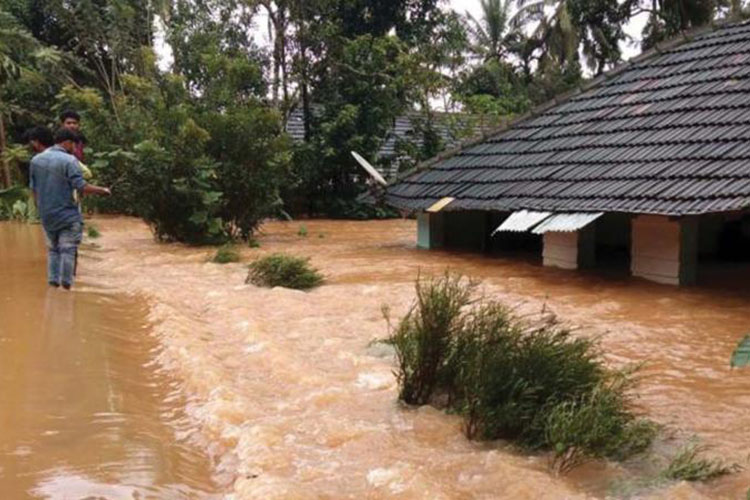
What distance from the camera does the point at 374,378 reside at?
456cm

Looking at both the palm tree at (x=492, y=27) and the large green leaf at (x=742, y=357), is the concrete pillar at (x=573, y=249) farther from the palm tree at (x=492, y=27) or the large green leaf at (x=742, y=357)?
the palm tree at (x=492, y=27)

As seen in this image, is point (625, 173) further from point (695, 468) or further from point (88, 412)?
point (88, 412)

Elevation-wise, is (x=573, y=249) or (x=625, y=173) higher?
(x=625, y=173)

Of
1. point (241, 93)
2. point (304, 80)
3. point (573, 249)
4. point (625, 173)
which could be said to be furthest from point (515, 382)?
point (304, 80)

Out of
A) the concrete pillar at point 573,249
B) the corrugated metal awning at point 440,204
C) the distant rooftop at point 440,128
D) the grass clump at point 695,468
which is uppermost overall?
the distant rooftop at point 440,128

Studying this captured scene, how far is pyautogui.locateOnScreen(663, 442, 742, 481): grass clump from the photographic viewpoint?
120 inches

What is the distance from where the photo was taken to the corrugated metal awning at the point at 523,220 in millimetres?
8883

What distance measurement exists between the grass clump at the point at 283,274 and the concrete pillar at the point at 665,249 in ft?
12.4

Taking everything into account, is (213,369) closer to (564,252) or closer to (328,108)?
(564,252)

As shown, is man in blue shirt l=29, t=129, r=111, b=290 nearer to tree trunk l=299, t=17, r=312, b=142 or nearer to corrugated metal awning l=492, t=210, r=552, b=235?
corrugated metal awning l=492, t=210, r=552, b=235

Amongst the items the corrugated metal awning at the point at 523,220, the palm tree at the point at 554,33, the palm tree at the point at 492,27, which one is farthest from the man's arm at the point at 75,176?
the palm tree at the point at 492,27

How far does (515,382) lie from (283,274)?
16.0 ft

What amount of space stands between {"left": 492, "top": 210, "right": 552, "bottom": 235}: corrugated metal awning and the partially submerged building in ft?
0.07

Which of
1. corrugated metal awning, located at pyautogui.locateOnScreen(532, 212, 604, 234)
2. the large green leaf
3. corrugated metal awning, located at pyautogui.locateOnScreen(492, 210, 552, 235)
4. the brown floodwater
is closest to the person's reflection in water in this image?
the brown floodwater
